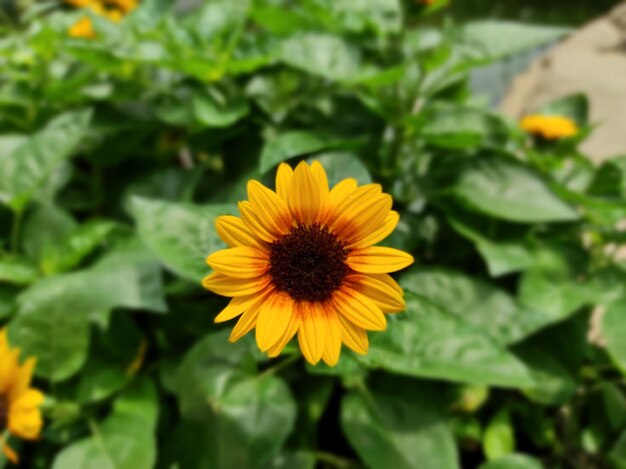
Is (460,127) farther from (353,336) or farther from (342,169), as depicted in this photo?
(353,336)

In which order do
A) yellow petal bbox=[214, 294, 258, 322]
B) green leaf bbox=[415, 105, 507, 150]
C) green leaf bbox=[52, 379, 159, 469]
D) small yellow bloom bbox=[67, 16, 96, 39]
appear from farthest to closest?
1. small yellow bloom bbox=[67, 16, 96, 39]
2. green leaf bbox=[415, 105, 507, 150]
3. green leaf bbox=[52, 379, 159, 469]
4. yellow petal bbox=[214, 294, 258, 322]

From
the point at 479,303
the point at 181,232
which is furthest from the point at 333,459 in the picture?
the point at 181,232

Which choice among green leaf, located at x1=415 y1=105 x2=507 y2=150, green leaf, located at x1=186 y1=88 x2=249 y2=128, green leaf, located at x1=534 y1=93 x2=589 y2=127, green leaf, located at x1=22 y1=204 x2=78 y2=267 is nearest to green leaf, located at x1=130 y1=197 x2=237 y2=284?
green leaf, located at x1=186 y1=88 x2=249 y2=128

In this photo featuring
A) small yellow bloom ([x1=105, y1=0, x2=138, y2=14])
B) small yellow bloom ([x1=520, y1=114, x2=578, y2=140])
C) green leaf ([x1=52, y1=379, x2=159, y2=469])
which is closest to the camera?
green leaf ([x1=52, y1=379, x2=159, y2=469])

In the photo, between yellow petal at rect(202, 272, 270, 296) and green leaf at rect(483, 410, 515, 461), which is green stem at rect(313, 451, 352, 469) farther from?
yellow petal at rect(202, 272, 270, 296)

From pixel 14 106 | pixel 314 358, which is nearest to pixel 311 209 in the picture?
pixel 314 358

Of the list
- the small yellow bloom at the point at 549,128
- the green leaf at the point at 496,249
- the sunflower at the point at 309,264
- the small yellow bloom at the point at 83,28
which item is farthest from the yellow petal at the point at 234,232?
the small yellow bloom at the point at 83,28
